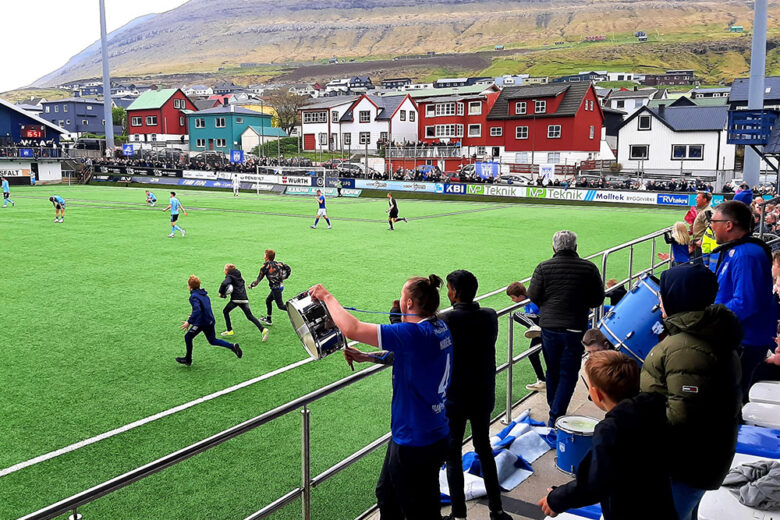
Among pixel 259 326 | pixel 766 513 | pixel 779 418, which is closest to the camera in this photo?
pixel 766 513

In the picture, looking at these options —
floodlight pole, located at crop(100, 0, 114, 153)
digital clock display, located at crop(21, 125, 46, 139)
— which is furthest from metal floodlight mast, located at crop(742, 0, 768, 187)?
digital clock display, located at crop(21, 125, 46, 139)

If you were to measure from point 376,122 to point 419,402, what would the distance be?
83260mm

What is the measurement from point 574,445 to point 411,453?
1994 millimetres

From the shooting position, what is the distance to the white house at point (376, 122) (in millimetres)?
83188

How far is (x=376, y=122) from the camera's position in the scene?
85000 millimetres

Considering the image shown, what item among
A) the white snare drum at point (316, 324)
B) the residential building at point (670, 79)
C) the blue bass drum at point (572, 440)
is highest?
the residential building at point (670, 79)

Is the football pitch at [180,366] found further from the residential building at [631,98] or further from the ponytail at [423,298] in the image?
the residential building at [631,98]

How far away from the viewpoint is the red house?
95.2 meters

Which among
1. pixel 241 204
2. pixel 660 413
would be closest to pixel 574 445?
pixel 660 413

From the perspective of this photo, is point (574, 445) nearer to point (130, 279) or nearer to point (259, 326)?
point (259, 326)

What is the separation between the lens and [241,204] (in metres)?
41.9

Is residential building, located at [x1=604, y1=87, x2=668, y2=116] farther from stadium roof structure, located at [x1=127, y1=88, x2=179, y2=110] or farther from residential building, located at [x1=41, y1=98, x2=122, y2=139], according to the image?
residential building, located at [x1=41, y1=98, x2=122, y2=139]

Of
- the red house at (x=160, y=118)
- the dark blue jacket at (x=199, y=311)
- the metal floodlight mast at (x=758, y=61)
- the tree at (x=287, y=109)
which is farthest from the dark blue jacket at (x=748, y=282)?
the tree at (x=287, y=109)

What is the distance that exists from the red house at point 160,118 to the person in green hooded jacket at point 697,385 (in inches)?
3920
